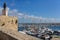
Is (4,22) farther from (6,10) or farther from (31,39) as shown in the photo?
(31,39)

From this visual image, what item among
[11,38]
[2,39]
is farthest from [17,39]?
[2,39]

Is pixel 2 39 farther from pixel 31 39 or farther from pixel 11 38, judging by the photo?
pixel 31 39

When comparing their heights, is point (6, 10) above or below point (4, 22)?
above

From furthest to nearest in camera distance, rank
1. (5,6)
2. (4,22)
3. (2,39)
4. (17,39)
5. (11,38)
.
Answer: (5,6), (4,22), (2,39), (11,38), (17,39)

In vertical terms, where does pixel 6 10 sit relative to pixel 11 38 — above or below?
above

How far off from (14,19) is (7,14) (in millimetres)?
810

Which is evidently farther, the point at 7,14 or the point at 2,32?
the point at 7,14

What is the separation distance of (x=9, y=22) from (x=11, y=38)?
7.74 metres

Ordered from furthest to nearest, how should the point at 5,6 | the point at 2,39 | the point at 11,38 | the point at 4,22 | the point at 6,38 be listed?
the point at 5,6 < the point at 4,22 < the point at 2,39 < the point at 6,38 < the point at 11,38

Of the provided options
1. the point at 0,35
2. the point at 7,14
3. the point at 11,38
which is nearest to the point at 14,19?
the point at 7,14

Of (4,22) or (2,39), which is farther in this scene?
(4,22)

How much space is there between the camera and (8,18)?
13586mm

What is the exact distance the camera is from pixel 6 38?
6.48 m

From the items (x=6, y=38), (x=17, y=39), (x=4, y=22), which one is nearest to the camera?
(x=17, y=39)
